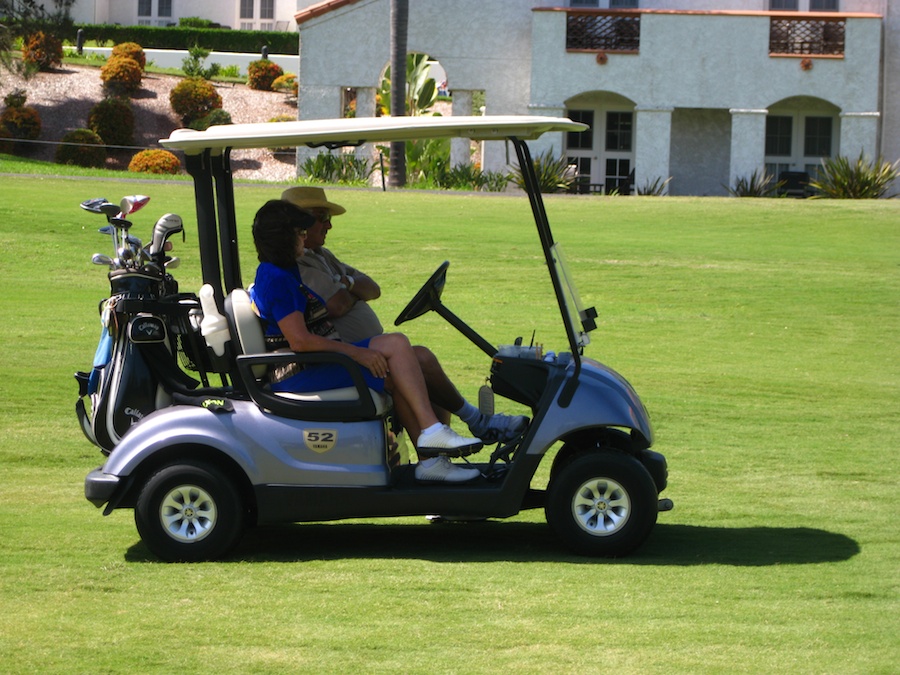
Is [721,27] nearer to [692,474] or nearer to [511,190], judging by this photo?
[511,190]

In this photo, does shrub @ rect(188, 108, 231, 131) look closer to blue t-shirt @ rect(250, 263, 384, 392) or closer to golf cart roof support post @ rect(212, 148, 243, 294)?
golf cart roof support post @ rect(212, 148, 243, 294)

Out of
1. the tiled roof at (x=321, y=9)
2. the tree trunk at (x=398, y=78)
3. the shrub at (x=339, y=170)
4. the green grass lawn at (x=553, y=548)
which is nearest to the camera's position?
the green grass lawn at (x=553, y=548)

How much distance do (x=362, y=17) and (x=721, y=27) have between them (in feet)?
27.9

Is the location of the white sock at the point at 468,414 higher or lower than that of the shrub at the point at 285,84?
lower

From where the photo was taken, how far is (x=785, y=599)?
516 centimetres

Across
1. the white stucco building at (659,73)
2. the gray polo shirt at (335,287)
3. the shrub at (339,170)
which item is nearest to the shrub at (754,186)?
the white stucco building at (659,73)

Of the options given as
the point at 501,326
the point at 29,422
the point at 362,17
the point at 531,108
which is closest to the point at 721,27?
the point at 531,108

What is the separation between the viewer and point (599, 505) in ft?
19.3

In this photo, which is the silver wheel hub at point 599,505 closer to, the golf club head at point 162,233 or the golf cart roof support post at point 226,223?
the golf cart roof support post at point 226,223

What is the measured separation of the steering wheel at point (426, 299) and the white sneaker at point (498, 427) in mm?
545

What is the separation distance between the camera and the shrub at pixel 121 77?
143 feet

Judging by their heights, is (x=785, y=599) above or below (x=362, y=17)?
below

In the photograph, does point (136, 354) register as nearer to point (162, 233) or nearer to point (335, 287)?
point (162, 233)

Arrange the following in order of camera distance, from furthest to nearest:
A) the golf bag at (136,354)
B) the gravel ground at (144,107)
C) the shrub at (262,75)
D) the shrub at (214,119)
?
the shrub at (262,75) → the shrub at (214,119) → the gravel ground at (144,107) → the golf bag at (136,354)
